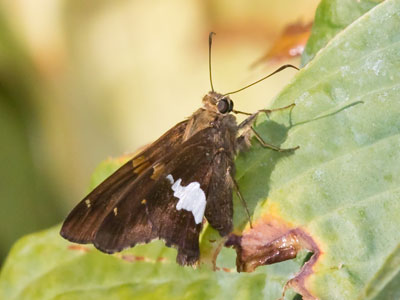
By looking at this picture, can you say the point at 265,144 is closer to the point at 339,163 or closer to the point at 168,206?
the point at 339,163

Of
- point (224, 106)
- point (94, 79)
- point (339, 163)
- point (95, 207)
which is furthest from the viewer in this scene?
point (94, 79)

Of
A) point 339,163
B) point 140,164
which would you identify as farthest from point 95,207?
point 339,163

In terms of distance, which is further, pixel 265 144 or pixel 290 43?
pixel 290 43

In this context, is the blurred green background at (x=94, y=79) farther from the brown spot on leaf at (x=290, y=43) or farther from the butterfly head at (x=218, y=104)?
the butterfly head at (x=218, y=104)

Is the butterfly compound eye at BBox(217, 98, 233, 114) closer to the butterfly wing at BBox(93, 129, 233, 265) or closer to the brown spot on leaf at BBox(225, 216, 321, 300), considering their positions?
the butterfly wing at BBox(93, 129, 233, 265)

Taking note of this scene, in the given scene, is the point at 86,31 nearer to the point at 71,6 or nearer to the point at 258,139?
the point at 71,6

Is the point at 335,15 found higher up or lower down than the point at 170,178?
higher up

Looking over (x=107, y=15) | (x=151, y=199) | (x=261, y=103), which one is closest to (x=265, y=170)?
(x=151, y=199)
